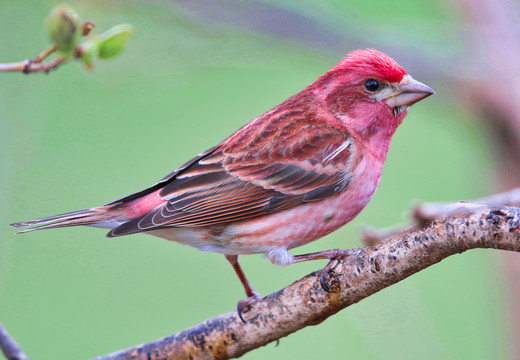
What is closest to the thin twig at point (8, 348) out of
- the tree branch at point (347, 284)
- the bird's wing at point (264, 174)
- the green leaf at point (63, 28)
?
the green leaf at point (63, 28)

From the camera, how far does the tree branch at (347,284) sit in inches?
105

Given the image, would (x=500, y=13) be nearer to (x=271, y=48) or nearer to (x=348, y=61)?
(x=348, y=61)

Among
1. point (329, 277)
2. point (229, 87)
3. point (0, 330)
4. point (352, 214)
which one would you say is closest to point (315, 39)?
point (352, 214)

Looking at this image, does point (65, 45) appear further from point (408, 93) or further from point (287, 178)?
point (408, 93)

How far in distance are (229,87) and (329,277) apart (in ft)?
17.6

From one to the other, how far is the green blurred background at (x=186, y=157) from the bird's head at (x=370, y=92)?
15.0 inches

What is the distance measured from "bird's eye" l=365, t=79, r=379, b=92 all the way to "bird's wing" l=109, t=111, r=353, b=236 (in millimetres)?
324

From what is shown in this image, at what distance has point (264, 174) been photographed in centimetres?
421

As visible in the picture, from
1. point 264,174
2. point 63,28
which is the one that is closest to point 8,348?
point 63,28

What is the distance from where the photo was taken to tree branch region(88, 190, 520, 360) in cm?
266

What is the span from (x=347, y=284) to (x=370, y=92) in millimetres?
1577

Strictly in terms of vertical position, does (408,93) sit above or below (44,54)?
below

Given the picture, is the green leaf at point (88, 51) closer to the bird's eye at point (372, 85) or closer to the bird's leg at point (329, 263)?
the bird's leg at point (329, 263)

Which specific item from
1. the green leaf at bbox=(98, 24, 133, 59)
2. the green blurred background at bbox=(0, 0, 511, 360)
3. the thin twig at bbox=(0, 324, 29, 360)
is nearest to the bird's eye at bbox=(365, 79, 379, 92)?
the green blurred background at bbox=(0, 0, 511, 360)
